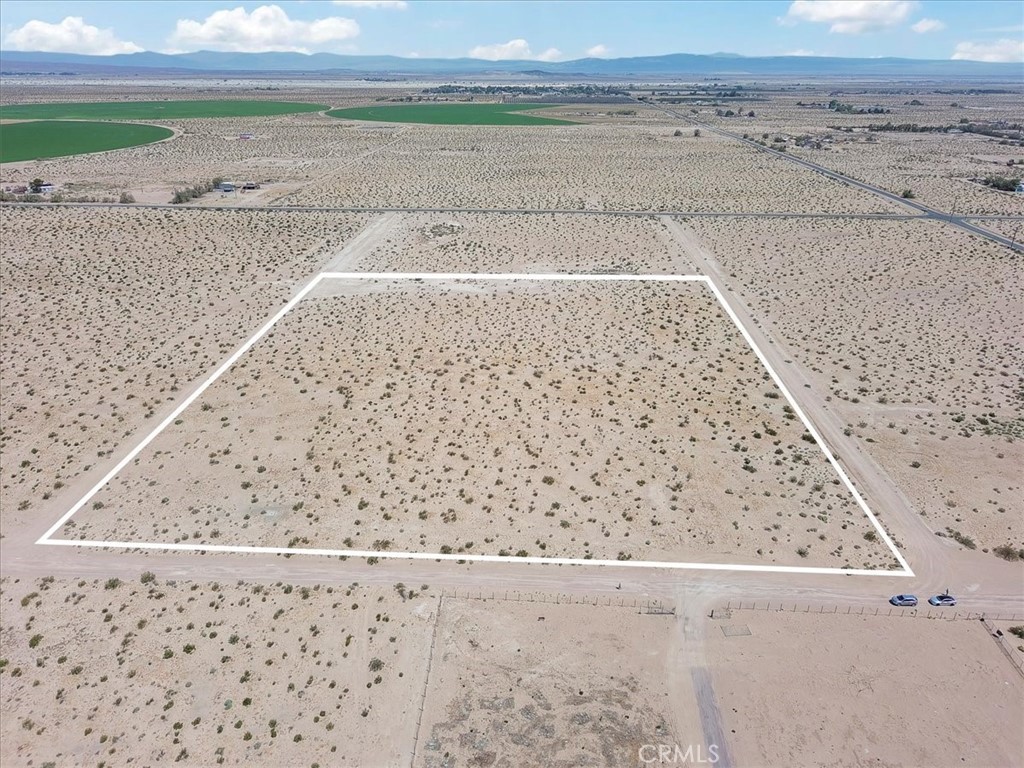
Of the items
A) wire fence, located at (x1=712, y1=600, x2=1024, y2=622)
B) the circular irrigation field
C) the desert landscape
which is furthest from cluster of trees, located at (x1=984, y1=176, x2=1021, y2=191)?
the circular irrigation field

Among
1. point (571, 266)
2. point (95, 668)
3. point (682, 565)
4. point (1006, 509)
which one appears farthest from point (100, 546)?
point (571, 266)

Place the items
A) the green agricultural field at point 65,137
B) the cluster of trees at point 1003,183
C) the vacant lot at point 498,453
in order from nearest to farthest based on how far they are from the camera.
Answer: the vacant lot at point 498,453 < the cluster of trees at point 1003,183 < the green agricultural field at point 65,137

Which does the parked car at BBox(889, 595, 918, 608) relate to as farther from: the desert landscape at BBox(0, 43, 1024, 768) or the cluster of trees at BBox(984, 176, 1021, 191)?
the cluster of trees at BBox(984, 176, 1021, 191)

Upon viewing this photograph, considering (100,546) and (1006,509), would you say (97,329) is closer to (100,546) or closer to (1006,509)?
(100,546)

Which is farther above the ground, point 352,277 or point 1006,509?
point 352,277

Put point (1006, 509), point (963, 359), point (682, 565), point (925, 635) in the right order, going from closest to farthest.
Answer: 1. point (925, 635)
2. point (682, 565)
3. point (1006, 509)
4. point (963, 359)

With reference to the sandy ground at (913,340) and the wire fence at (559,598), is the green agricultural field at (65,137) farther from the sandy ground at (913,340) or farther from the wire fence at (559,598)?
the wire fence at (559,598)

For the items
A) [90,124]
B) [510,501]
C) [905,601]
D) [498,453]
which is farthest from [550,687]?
[90,124]

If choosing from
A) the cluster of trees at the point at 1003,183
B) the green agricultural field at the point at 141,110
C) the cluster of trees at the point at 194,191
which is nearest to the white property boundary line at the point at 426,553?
the cluster of trees at the point at 194,191
